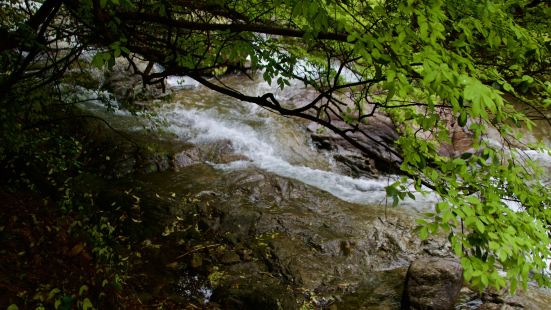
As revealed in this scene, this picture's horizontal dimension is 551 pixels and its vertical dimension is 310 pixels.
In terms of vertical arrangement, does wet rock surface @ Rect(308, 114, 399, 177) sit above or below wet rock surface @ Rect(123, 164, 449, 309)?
above

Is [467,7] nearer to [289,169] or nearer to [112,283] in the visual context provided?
[112,283]

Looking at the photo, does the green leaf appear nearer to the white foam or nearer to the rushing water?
the rushing water

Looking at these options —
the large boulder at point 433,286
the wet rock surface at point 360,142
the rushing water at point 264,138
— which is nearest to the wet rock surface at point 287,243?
the large boulder at point 433,286

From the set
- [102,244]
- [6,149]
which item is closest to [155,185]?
[102,244]

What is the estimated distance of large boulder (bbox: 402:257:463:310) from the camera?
5227mm

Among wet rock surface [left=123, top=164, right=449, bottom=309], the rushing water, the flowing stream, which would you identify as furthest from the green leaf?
the rushing water

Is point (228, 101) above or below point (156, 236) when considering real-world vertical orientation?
above

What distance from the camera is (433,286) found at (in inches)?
209

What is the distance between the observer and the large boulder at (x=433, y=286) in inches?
206

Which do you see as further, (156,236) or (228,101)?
(228,101)

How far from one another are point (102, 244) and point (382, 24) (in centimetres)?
451

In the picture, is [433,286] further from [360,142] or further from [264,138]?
[264,138]

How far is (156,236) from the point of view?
19.9ft

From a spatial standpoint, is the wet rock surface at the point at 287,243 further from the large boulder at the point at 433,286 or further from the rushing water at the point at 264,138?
the rushing water at the point at 264,138
